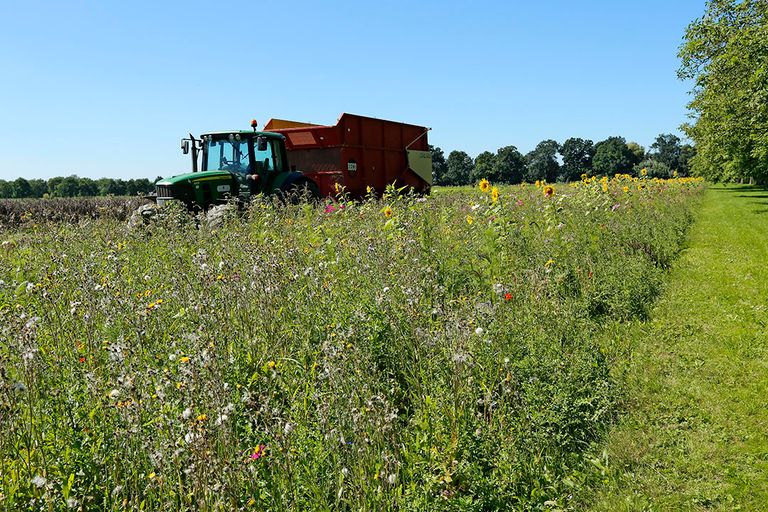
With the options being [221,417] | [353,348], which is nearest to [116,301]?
[353,348]

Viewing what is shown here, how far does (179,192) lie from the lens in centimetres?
1172

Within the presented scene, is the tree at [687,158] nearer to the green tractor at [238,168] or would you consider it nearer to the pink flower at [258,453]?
the green tractor at [238,168]

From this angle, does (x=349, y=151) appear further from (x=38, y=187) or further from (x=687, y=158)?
(x=687, y=158)

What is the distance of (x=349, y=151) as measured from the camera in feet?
52.7

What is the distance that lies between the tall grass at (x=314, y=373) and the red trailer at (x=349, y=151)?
8894mm

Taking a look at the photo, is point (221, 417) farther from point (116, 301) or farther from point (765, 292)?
point (765, 292)

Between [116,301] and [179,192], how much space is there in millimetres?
7843

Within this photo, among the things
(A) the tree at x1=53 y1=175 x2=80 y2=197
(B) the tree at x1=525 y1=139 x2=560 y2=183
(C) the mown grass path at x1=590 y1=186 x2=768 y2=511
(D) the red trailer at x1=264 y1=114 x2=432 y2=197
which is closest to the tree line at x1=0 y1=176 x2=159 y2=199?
(A) the tree at x1=53 y1=175 x2=80 y2=197

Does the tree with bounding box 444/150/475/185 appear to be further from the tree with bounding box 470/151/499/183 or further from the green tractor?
the green tractor

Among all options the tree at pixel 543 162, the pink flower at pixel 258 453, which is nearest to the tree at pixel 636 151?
the tree at pixel 543 162

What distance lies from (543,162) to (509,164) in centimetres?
1701

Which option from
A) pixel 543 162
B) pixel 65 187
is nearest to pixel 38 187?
pixel 65 187

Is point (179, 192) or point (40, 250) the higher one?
point (179, 192)

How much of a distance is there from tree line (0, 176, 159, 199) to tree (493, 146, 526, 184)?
50.6m
